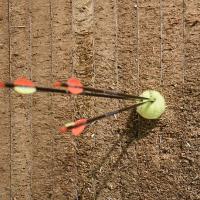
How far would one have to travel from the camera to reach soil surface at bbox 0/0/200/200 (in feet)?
6.14

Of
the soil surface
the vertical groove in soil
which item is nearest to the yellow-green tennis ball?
the soil surface

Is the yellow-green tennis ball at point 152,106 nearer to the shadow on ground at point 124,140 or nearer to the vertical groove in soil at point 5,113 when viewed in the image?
the shadow on ground at point 124,140

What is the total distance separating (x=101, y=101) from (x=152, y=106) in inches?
12.5

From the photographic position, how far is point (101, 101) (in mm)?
2023

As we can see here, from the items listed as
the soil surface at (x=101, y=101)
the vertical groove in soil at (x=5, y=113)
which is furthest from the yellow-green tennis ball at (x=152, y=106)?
the vertical groove in soil at (x=5, y=113)

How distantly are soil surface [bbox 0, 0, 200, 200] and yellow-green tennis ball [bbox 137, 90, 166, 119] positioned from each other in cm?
7

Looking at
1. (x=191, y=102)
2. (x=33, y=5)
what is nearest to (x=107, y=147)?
(x=191, y=102)

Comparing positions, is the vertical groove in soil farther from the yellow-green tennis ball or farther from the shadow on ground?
the yellow-green tennis ball

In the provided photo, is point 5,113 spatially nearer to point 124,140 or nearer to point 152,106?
point 124,140

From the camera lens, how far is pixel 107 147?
199 centimetres

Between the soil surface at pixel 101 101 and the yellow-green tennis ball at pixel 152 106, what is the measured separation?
0.07 m

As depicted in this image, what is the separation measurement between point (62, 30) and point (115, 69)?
38cm

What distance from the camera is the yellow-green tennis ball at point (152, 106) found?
1.81 m

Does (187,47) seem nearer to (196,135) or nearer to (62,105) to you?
(196,135)
